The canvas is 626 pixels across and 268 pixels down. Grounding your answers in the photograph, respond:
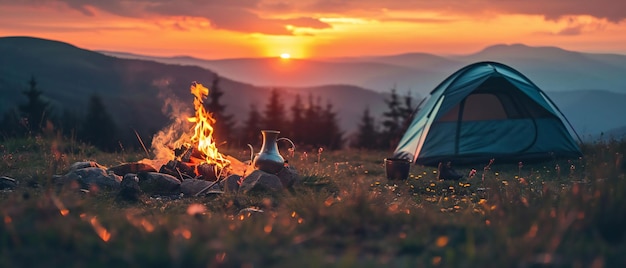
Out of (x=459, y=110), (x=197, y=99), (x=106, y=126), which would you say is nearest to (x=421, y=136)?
(x=459, y=110)

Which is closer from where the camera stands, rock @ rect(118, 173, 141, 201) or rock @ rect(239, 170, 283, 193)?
rock @ rect(118, 173, 141, 201)

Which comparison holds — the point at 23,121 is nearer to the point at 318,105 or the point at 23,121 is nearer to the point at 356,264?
the point at 356,264

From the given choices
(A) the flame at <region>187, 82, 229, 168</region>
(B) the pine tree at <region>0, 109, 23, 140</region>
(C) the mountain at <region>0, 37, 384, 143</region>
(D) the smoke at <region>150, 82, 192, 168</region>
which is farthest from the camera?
(C) the mountain at <region>0, 37, 384, 143</region>

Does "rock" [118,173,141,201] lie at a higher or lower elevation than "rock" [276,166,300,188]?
lower

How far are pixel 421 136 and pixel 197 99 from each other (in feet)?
16.2

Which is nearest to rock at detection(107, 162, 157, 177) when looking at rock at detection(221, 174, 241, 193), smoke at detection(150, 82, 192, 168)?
smoke at detection(150, 82, 192, 168)

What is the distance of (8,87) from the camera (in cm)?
11069

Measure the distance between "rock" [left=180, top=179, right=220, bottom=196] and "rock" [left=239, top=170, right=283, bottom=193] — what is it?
0.45 meters

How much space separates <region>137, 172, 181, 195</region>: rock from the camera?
28.9 feet

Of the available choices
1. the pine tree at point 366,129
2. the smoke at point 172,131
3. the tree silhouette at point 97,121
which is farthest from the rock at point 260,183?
the tree silhouette at point 97,121

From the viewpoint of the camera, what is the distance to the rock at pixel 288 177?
30.1 feet

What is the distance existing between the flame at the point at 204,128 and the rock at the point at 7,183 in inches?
108

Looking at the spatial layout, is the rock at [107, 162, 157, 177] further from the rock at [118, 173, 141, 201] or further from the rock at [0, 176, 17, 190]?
the rock at [0, 176, 17, 190]

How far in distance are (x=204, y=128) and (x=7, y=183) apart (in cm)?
302
